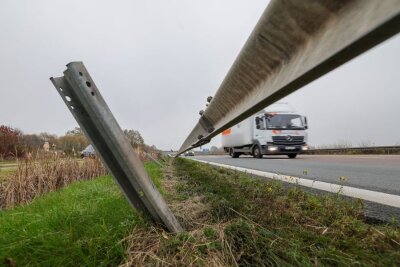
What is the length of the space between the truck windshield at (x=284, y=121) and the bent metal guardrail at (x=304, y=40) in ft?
66.8

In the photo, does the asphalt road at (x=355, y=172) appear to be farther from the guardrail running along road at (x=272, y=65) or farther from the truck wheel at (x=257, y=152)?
the truck wheel at (x=257, y=152)

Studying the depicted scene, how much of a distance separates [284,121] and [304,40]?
70.7 ft

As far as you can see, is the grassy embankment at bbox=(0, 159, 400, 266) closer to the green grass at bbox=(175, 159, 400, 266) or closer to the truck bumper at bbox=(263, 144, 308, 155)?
the green grass at bbox=(175, 159, 400, 266)

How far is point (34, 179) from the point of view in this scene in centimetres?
883

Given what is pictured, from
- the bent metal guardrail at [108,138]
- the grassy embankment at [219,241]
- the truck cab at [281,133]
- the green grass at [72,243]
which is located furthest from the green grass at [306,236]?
the truck cab at [281,133]

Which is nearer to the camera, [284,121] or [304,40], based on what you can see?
[304,40]

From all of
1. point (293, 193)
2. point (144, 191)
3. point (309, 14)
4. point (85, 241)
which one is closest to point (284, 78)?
point (309, 14)

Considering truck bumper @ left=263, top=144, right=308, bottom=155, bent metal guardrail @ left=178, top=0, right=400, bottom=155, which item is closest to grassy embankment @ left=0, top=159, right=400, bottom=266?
bent metal guardrail @ left=178, top=0, right=400, bottom=155

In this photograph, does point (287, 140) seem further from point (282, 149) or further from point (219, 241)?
point (219, 241)

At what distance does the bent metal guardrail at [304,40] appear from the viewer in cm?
106

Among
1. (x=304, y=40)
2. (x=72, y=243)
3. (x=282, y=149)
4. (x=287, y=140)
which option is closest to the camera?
(x=304, y=40)

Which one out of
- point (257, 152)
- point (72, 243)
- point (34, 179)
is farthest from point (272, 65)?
point (257, 152)

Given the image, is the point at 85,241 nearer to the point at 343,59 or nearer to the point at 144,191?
the point at 144,191

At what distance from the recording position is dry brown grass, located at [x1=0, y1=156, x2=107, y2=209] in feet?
27.0
